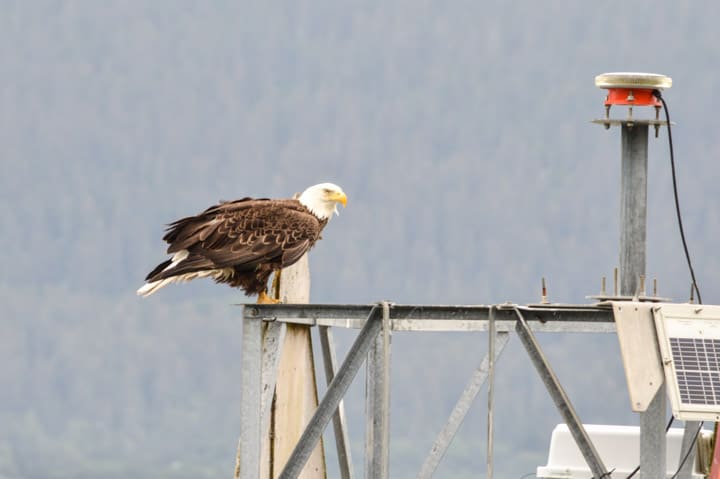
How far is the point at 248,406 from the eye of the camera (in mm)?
14797

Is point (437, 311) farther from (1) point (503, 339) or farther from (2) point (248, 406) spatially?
(2) point (248, 406)

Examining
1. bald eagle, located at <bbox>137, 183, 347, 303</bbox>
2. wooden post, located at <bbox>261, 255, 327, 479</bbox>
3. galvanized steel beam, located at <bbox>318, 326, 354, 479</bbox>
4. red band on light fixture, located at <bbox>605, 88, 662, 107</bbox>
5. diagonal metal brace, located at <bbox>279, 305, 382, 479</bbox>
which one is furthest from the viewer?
galvanized steel beam, located at <bbox>318, 326, 354, 479</bbox>

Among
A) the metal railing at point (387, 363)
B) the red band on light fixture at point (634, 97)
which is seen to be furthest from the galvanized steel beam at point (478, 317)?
the red band on light fixture at point (634, 97)

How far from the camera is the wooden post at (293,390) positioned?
52.8ft

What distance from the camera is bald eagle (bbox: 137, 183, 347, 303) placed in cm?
1652

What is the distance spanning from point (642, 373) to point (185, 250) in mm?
5468

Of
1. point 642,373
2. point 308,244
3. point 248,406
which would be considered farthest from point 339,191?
point 642,373

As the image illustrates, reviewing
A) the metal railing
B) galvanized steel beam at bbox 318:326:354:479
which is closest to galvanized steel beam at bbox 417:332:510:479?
the metal railing

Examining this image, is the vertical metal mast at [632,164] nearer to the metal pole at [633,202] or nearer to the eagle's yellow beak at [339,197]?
the metal pole at [633,202]

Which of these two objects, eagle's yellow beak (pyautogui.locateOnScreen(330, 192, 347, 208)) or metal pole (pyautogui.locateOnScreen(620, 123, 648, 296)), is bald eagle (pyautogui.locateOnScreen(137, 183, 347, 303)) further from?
metal pole (pyautogui.locateOnScreen(620, 123, 648, 296))

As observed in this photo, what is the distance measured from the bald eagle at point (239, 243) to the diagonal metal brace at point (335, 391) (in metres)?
2.82

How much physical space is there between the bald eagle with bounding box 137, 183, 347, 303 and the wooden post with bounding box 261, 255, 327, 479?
27 centimetres

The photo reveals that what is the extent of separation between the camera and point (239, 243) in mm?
16812

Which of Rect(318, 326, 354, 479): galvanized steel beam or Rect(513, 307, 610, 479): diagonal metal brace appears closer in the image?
Rect(513, 307, 610, 479): diagonal metal brace
